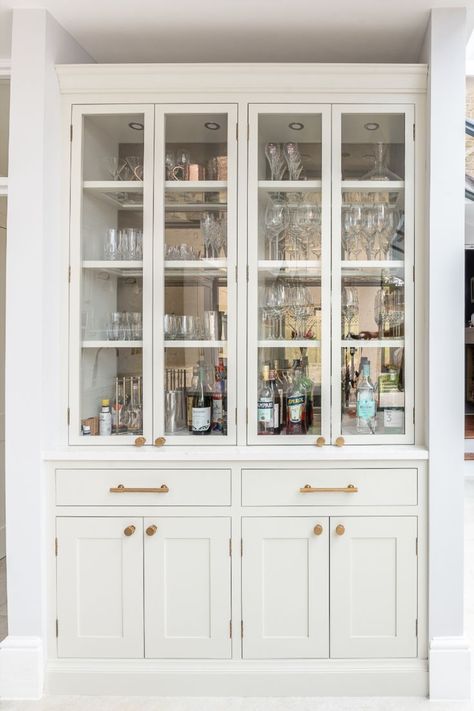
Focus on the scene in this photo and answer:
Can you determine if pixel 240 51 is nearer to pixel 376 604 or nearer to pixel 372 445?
pixel 372 445

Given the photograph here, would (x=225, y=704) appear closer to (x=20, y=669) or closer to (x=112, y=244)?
(x=20, y=669)

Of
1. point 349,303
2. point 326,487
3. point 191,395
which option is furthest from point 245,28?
point 326,487

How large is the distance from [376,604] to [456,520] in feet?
1.52

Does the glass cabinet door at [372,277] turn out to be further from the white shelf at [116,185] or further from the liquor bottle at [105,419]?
the liquor bottle at [105,419]

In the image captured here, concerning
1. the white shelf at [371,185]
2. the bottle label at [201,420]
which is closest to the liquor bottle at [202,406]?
the bottle label at [201,420]

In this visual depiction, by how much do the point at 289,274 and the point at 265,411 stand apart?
0.59m

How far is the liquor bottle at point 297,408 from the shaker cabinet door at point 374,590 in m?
0.42

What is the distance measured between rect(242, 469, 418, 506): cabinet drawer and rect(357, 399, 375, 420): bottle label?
0.77 ft

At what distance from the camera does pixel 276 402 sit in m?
2.18

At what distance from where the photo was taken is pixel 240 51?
2285 millimetres

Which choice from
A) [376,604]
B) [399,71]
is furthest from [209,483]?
[399,71]

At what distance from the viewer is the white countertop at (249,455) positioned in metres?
2.04

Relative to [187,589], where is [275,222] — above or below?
above

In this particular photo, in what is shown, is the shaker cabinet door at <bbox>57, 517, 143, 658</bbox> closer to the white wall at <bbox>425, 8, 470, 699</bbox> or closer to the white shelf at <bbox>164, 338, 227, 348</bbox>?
the white shelf at <bbox>164, 338, 227, 348</bbox>
